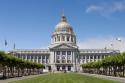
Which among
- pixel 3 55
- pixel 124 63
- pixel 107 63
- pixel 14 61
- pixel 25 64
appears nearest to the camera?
pixel 3 55

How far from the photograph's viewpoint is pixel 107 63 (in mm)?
125250

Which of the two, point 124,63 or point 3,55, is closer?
point 3,55

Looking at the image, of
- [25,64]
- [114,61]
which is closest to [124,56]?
[114,61]

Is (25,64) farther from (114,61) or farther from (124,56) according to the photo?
(124,56)

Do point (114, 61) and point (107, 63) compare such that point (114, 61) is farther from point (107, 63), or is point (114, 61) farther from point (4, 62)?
point (4, 62)

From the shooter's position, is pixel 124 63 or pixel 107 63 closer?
pixel 124 63

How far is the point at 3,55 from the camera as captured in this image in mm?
94125

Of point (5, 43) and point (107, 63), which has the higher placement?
point (5, 43)

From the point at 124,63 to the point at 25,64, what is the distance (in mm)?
47319

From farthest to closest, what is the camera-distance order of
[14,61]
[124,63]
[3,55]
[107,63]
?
[107,63]
[14,61]
[124,63]
[3,55]

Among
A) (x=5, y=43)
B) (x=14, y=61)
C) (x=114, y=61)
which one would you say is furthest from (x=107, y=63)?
(x=5, y=43)

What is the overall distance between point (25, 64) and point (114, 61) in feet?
128

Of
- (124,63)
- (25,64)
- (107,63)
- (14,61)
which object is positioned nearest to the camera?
(124,63)

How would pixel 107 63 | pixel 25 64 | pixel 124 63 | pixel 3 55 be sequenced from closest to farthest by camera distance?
pixel 3 55 → pixel 124 63 → pixel 107 63 → pixel 25 64
